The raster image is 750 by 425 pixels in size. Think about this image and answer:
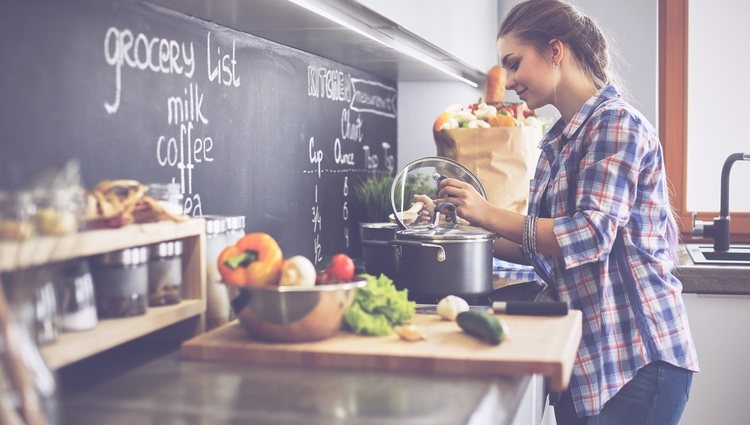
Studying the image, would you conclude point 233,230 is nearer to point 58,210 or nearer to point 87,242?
point 87,242

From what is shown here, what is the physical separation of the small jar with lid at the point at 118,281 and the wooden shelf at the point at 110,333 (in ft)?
0.05

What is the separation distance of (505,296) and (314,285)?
0.74 metres

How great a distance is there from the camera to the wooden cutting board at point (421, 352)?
1.16 m

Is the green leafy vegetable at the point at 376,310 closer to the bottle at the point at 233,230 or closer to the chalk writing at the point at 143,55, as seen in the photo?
the bottle at the point at 233,230

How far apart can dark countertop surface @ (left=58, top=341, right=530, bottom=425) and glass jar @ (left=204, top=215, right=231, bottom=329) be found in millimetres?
176

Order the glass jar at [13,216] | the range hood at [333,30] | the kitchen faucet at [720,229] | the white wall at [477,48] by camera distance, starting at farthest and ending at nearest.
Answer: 1. the kitchen faucet at [720,229]
2. the white wall at [477,48]
3. the range hood at [333,30]
4. the glass jar at [13,216]

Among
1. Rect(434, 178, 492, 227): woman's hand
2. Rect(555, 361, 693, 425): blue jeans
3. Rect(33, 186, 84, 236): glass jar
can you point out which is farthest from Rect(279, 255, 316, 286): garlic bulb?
Rect(555, 361, 693, 425): blue jeans

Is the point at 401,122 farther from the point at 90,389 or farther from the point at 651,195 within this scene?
the point at 90,389

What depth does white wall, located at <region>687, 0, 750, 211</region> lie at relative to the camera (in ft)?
11.4

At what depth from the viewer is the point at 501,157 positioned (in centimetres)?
255

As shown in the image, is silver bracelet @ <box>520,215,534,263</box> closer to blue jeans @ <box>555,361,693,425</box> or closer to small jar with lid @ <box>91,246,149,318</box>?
blue jeans @ <box>555,361,693,425</box>

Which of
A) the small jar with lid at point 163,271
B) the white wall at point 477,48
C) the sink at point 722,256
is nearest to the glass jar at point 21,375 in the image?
the small jar with lid at point 163,271

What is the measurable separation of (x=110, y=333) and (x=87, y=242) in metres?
0.13

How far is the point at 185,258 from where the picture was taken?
1.34 metres
